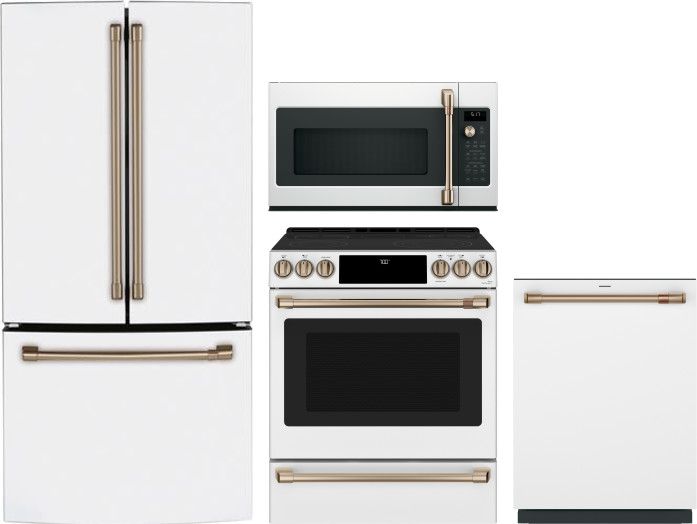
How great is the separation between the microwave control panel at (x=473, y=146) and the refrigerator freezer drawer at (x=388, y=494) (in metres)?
1.32

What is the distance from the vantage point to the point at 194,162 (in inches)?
213

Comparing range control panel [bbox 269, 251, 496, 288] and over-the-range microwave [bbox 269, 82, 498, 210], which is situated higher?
over-the-range microwave [bbox 269, 82, 498, 210]

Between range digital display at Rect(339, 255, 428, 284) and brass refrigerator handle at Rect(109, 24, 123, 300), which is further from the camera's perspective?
range digital display at Rect(339, 255, 428, 284)

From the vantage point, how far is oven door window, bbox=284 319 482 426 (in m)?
5.50

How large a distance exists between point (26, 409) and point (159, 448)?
569 mm

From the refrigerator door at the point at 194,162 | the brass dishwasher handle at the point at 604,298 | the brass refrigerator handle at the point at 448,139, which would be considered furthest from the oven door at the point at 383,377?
the brass refrigerator handle at the point at 448,139

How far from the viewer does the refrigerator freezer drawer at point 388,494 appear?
5.54 m

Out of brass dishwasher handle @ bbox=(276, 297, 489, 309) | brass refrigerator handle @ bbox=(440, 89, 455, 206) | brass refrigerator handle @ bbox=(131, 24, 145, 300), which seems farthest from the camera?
brass refrigerator handle @ bbox=(440, 89, 455, 206)

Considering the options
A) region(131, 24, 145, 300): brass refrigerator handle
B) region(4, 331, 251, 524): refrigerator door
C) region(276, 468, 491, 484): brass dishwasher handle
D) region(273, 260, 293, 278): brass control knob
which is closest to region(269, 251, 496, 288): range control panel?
region(273, 260, 293, 278): brass control knob

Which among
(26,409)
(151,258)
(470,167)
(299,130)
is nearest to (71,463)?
(26,409)

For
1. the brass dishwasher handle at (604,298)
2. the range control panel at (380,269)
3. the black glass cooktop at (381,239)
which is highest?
the black glass cooktop at (381,239)

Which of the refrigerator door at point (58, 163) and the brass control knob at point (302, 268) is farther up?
the refrigerator door at point (58, 163)

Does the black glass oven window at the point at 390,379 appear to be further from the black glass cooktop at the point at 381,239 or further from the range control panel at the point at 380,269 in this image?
the black glass cooktop at the point at 381,239

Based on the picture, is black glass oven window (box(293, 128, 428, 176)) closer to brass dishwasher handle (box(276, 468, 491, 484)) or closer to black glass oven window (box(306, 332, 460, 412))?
black glass oven window (box(306, 332, 460, 412))
